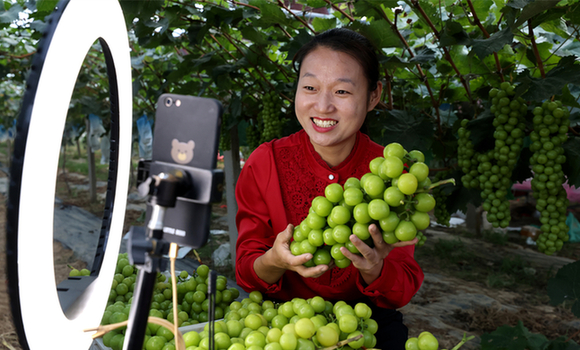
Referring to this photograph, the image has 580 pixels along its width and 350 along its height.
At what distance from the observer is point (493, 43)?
4.93 ft

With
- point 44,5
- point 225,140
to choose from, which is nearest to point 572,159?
point 44,5

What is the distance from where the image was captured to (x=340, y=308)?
3.46ft

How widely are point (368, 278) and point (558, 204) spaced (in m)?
1.27

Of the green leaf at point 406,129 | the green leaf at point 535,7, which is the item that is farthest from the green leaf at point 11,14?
the green leaf at point 535,7

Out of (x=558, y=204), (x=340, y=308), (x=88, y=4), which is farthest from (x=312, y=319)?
(x=558, y=204)

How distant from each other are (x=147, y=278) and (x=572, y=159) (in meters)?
1.99

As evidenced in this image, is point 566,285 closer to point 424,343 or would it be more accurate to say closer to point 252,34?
point 424,343

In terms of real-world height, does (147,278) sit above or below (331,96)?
below

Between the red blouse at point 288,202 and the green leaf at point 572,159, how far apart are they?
971mm

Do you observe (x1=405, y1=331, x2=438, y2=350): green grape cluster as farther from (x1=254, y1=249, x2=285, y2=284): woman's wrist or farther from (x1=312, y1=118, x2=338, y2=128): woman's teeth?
(x1=312, y1=118, x2=338, y2=128): woman's teeth

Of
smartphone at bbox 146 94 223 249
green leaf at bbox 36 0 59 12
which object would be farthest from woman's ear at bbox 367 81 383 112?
green leaf at bbox 36 0 59 12

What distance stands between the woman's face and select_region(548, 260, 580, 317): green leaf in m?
1.40

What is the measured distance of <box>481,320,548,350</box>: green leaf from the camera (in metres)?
1.80

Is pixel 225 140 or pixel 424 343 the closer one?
pixel 424 343
